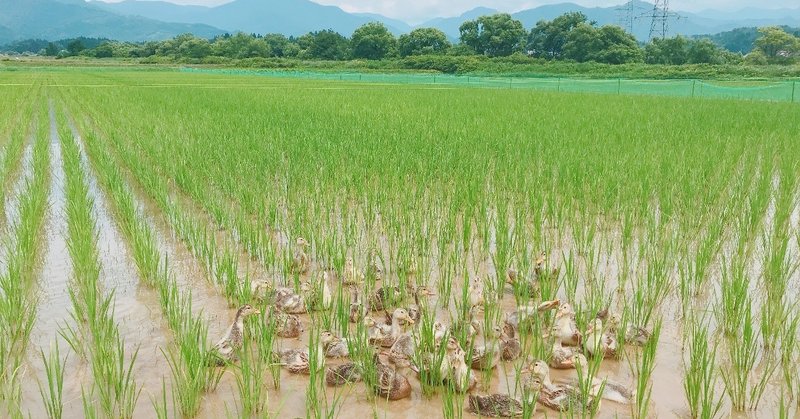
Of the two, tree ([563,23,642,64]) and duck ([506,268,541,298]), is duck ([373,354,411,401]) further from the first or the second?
tree ([563,23,642,64])

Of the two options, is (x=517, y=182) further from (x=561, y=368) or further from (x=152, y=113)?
(x=152, y=113)

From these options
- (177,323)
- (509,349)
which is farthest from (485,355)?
(177,323)

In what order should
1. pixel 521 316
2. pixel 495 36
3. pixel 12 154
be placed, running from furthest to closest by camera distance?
pixel 495 36 < pixel 12 154 < pixel 521 316

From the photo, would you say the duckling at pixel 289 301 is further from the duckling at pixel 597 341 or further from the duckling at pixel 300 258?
the duckling at pixel 597 341

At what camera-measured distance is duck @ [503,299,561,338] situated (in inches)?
117

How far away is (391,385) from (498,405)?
0.41 m

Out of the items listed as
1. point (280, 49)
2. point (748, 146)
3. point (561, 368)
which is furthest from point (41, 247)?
point (280, 49)

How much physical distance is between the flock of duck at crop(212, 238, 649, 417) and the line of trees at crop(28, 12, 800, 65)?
5013 cm

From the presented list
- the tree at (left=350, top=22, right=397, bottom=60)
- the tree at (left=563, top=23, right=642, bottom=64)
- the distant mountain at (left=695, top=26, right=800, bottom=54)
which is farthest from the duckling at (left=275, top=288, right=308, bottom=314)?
the distant mountain at (left=695, top=26, right=800, bottom=54)

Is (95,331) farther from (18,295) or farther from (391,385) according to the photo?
(391,385)

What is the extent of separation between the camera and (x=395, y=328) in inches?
118

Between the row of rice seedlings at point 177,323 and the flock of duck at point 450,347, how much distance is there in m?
0.11

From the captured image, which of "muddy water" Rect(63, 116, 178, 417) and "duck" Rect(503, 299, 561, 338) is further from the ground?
"duck" Rect(503, 299, 561, 338)

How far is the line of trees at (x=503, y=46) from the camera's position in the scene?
165 ft
